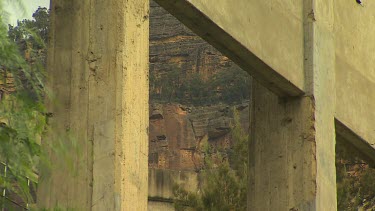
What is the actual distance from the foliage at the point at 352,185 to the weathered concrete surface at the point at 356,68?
1060cm

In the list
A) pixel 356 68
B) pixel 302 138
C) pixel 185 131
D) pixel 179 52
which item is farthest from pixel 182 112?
pixel 302 138

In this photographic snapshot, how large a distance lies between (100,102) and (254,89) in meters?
3.02

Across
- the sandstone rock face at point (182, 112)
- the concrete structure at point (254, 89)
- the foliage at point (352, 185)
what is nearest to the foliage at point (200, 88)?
the sandstone rock face at point (182, 112)

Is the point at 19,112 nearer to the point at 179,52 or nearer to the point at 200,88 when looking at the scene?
the point at 200,88

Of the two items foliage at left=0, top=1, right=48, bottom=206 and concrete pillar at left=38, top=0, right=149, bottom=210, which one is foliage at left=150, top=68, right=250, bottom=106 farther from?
foliage at left=0, top=1, right=48, bottom=206

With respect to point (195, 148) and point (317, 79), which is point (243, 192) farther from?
point (195, 148)

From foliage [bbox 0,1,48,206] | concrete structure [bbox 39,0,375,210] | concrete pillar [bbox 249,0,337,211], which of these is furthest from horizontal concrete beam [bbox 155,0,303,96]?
foliage [bbox 0,1,48,206]

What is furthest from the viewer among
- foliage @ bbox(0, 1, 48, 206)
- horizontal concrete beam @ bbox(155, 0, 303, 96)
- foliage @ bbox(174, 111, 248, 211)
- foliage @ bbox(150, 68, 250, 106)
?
foliage @ bbox(150, 68, 250, 106)

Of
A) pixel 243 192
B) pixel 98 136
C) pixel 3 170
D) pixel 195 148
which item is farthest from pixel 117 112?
pixel 195 148

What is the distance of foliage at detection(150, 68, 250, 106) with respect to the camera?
54188mm

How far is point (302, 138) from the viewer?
30.1ft

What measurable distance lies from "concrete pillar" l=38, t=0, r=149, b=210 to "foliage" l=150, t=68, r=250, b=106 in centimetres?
4545

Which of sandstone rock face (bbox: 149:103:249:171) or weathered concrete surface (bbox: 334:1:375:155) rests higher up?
sandstone rock face (bbox: 149:103:249:171)

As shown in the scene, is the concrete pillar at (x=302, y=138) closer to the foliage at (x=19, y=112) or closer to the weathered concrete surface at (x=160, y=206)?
the foliage at (x=19, y=112)
